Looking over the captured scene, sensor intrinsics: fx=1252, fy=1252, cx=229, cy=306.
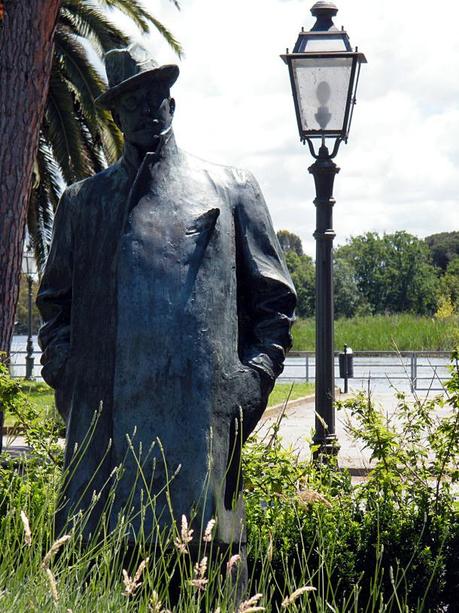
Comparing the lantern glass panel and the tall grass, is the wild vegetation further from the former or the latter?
the tall grass

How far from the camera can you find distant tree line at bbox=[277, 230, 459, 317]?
71.5 m

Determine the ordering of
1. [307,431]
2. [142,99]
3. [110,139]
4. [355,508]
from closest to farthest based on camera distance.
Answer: [142,99] → [355,508] → [307,431] → [110,139]

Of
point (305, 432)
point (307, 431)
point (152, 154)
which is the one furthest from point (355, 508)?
point (307, 431)

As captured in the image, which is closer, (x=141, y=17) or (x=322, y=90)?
(x=322, y=90)

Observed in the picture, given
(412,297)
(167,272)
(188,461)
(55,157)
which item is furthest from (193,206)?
(412,297)

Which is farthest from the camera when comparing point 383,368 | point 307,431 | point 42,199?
point 383,368

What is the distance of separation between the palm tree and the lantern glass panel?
340 inches

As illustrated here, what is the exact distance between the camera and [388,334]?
125 feet

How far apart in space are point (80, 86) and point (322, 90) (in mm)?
9208

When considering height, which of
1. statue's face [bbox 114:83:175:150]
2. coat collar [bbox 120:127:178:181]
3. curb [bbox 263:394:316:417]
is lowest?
curb [bbox 263:394:316:417]

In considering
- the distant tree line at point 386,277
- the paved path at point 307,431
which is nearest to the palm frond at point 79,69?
the paved path at point 307,431

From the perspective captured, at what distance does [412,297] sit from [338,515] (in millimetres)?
69332

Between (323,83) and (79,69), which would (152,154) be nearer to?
(323,83)

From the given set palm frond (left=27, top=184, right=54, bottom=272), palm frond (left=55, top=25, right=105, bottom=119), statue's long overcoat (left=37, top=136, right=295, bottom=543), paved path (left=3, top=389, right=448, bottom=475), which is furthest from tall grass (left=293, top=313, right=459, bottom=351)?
statue's long overcoat (left=37, top=136, right=295, bottom=543)
